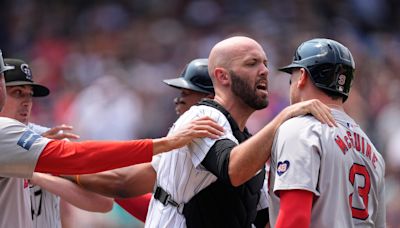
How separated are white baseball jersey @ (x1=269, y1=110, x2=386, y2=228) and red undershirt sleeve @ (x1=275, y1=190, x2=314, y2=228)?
0.04m

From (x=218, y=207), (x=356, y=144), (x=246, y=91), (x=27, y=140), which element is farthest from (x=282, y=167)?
(x=27, y=140)

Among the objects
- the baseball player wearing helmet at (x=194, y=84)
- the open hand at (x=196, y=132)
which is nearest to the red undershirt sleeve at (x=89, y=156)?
the open hand at (x=196, y=132)

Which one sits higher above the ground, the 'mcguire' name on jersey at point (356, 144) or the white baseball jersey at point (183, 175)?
the 'mcguire' name on jersey at point (356, 144)

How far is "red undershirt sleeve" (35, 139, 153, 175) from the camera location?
18.5 ft

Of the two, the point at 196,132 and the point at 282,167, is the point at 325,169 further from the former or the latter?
the point at 196,132

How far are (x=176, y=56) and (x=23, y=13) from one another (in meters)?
3.76

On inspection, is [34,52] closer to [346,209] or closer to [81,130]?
[81,130]

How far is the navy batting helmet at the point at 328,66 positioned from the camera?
5441mm

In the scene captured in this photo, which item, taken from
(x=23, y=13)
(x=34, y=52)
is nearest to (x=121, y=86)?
(x=34, y=52)

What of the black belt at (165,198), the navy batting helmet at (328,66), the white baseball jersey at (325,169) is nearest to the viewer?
the white baseball jersey at (325,169)

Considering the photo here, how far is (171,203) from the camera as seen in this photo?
19.9 ft

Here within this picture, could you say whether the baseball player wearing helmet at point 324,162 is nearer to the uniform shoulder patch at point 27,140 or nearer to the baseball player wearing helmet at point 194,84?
the uniform shoulder patch at point 27,140

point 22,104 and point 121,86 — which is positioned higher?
point 22,104

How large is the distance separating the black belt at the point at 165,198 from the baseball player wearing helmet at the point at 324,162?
2.53ft
